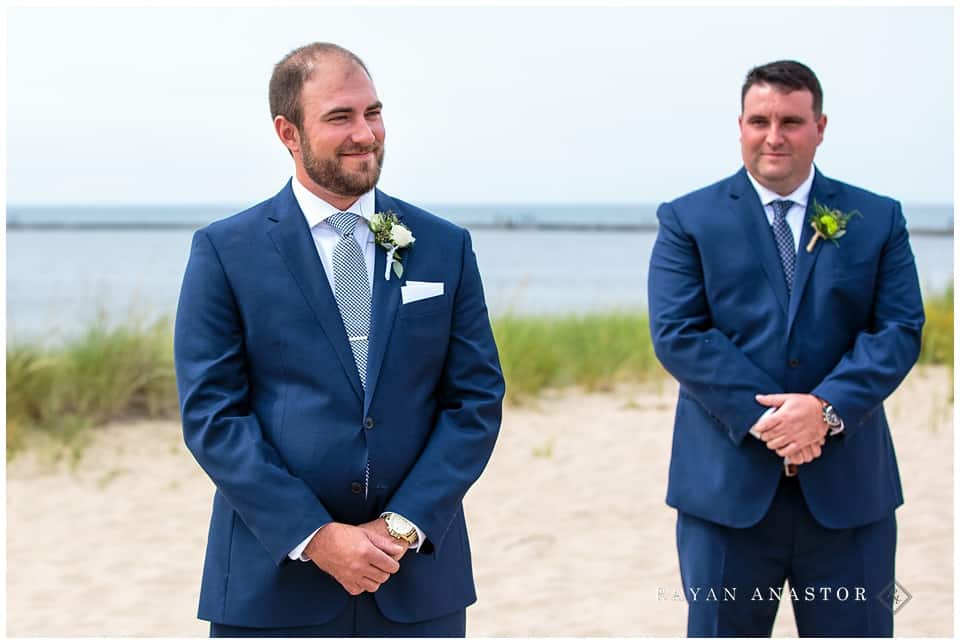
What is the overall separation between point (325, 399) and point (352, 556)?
0.38 metres

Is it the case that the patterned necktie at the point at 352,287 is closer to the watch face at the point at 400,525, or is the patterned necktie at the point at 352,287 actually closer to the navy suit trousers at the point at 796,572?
the watch face at the point at 400,525

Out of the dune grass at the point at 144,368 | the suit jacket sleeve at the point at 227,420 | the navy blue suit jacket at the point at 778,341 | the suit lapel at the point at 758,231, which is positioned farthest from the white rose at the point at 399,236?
the dune grass at the point at 144,368

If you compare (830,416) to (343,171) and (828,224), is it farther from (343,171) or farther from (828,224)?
(343,171)

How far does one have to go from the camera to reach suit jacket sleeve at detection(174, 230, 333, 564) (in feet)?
8.99

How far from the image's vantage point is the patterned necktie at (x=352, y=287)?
289 cm

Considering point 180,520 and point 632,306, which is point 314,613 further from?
point 632,306

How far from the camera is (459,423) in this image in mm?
2932

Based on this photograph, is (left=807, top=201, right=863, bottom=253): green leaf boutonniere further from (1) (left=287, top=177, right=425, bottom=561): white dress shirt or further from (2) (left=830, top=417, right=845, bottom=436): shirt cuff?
(1) (left=287, top=177, right=425, bottom=561): white dress shirt

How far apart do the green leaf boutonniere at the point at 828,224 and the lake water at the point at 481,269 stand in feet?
22.3

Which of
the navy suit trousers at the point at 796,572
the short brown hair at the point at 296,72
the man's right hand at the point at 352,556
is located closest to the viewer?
the man's right hand at the point at 352,556

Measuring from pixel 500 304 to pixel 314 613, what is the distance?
28.9ft

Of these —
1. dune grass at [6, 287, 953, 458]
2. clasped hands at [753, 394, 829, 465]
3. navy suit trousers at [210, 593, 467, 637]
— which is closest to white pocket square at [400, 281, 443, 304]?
navy suit trousers at [210, 593, 467, 637]

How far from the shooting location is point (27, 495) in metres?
7.63

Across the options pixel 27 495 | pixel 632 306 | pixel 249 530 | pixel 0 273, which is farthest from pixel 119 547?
pixel 632 306
